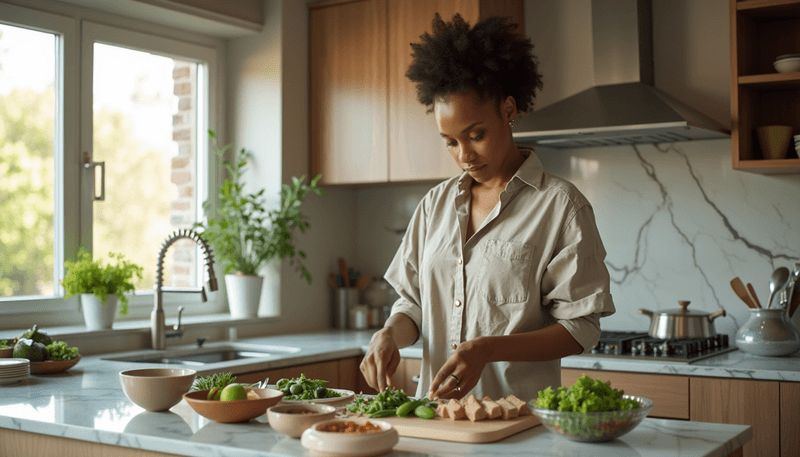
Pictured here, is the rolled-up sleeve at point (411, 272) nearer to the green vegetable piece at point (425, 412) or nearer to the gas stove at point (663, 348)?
the green vegetable piece at point (425, 412)

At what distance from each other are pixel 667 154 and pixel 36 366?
242 centimetres

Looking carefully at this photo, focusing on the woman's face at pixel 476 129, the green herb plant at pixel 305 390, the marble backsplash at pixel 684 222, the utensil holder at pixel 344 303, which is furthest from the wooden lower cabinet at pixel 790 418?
the utensil holder at pixel 344 303

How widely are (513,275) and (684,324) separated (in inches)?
54.3

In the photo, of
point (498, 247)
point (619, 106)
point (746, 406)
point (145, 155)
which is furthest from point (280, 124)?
point (746, 406)

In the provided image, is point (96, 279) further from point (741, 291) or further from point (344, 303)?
point (741, 291)

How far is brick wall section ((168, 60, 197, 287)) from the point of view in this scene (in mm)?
3604

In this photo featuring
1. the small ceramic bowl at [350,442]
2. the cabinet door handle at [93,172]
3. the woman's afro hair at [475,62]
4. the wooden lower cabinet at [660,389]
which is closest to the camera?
the small ceramic bowl at [350,442]

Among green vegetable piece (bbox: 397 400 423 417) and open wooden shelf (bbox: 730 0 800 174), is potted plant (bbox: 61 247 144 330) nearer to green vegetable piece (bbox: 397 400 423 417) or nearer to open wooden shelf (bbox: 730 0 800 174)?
green vegetable piece (bbox: 397 400 423 417)

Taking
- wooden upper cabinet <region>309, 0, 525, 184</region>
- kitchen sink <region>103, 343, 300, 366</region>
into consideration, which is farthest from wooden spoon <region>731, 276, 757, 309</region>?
kitchen sink <region>103, 343, 300, 366</region>

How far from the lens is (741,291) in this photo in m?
2.95

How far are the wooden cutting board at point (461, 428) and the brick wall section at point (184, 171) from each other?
2.28m

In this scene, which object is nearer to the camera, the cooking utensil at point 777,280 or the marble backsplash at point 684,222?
the cooking utensil at point 777,280

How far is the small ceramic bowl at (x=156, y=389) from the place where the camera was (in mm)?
1703

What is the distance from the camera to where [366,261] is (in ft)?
13.3
